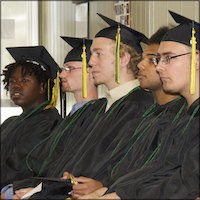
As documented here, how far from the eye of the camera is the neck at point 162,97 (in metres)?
3.11

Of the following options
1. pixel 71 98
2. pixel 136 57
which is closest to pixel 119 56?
pixel 136 57

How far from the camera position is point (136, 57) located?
343cm

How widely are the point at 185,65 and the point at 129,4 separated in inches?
84.7

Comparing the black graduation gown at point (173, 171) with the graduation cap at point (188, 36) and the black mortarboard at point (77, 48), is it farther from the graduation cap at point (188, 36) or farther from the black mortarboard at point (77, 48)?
the black mortarboard at point (77, 48)

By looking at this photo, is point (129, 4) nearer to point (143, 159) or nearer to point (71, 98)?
point (71, 98)

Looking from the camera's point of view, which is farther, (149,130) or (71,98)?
(71,98)

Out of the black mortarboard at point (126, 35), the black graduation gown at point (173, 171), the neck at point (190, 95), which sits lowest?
the black graduation gown at point (173, 171)

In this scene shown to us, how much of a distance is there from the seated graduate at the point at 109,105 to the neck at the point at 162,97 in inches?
3.9

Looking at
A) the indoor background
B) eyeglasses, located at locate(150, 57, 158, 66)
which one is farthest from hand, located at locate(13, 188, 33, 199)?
the indoor background

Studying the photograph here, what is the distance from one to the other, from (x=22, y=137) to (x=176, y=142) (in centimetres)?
160

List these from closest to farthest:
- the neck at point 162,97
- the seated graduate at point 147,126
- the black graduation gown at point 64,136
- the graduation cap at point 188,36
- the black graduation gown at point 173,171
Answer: the black graduation gown at point 173,171, the graduation cap at point 188,36, the seated graduate at point 147,126, the neck at point 162,97, the black graduation gown at point 64,136

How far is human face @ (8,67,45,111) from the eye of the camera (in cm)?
425

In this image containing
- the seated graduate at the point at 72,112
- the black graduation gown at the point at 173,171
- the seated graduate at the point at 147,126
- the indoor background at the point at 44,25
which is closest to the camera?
the black graduation gown at the point at 173,171

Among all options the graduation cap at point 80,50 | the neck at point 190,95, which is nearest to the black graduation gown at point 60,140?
the graduation cap at point 80,50
